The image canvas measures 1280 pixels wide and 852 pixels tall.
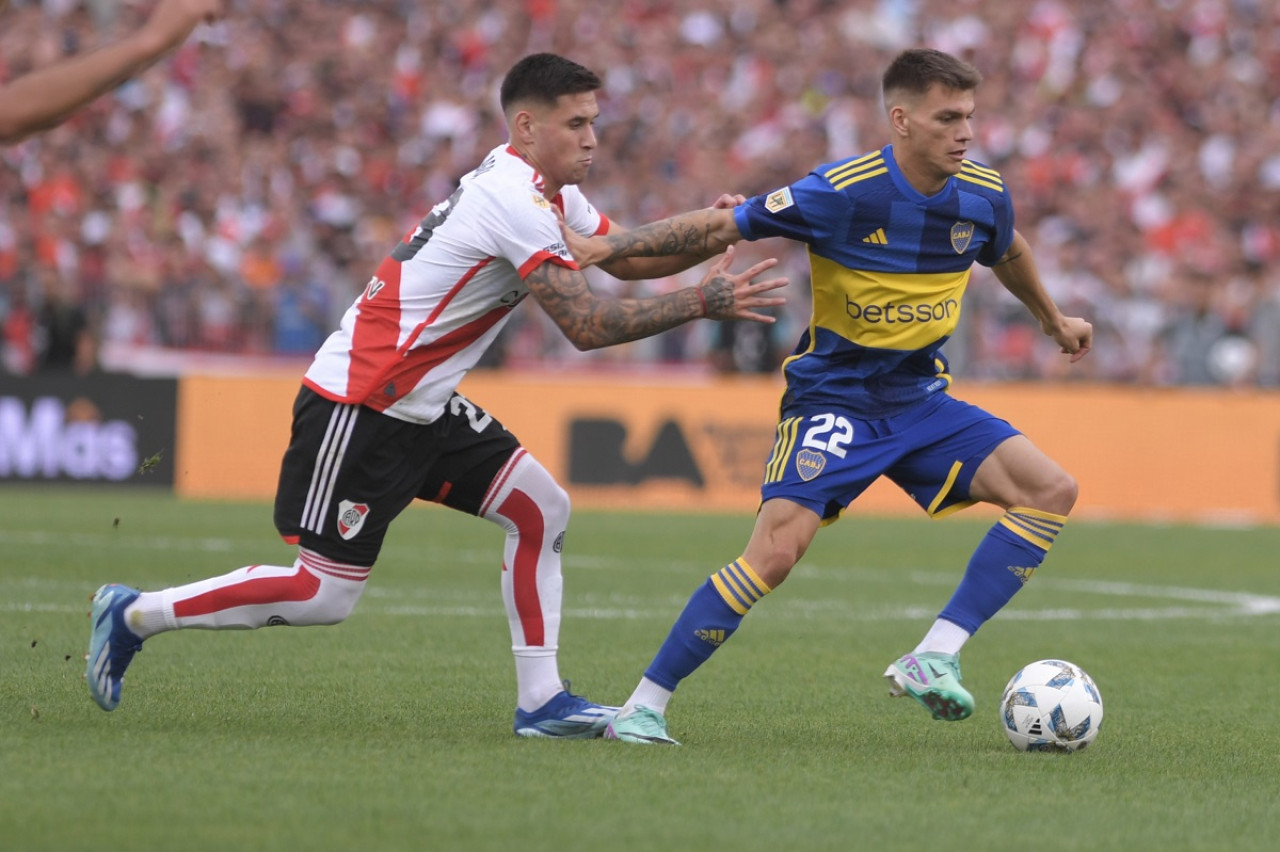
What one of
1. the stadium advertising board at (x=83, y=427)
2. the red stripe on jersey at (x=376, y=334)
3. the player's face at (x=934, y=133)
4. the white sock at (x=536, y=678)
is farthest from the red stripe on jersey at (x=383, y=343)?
the stadium advertising board at (x=83, y=427)

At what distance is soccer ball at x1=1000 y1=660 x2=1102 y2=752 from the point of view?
644cm

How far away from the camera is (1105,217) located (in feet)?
76.2

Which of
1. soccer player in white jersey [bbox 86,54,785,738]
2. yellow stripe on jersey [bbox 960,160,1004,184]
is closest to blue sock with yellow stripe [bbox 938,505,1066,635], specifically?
yellow stripe on jersey [bbox 960,160,1004,184]

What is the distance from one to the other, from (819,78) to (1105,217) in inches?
168

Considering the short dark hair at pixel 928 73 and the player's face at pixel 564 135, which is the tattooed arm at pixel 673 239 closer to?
the player's face at pixel 564 135

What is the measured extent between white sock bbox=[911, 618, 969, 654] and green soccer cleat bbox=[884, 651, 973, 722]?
3.9 inches

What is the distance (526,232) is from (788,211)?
969mm

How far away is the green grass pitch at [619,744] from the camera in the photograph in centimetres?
489

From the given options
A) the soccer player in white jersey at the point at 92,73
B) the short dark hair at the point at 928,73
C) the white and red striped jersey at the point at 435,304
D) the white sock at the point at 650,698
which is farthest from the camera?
the short dark hair at the point at 928,73

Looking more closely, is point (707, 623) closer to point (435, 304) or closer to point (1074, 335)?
point (435, 304)

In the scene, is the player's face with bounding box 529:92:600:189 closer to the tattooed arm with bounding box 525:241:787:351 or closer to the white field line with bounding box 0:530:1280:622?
the tattooed arm with bounding box 525:241:787:351

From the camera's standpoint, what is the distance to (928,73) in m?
6.62

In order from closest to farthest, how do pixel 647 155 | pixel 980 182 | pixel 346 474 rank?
pixel 346 474
pixel 980 182
pixel 647 155

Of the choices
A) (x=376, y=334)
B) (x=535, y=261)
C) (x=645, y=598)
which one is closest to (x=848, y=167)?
(x=535, y=261)
